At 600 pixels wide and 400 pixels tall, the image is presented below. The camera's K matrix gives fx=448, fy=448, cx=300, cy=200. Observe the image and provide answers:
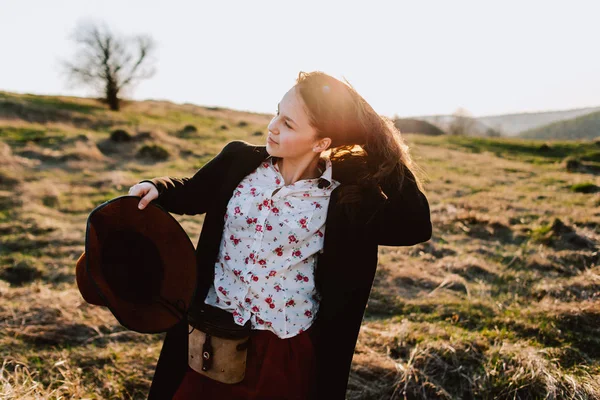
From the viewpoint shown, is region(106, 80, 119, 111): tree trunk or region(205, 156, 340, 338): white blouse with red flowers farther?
region(106, 80, 119, 111): tree trunk

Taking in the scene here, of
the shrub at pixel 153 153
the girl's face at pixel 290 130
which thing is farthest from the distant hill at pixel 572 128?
the girl's face at pixel 290 130

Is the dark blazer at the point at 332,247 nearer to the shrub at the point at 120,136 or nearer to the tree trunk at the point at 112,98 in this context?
the shrub at the point at 120,136

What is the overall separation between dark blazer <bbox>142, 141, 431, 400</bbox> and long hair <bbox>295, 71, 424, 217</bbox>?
0.22 feet

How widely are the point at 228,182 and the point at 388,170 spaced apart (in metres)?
0.82

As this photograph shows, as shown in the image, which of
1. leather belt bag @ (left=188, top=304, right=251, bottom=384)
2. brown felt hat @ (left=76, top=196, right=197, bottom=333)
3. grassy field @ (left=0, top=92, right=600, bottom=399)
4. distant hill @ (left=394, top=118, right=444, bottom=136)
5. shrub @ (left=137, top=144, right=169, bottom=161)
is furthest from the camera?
distant hill @ (left=394, top=118, right=444, bottom=136)

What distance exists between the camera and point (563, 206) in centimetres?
860

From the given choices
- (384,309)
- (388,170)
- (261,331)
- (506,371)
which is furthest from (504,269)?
(261,331)

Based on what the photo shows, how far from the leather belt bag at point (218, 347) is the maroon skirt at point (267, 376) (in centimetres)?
7

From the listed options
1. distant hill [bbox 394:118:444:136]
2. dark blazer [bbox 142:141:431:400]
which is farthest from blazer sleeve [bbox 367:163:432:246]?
distant hill [bbox 394:118:444:136]

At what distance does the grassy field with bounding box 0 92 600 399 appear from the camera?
3.13m

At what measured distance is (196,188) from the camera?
2.32 m

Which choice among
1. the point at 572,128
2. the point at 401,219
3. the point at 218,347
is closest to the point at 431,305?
the point at 401,219

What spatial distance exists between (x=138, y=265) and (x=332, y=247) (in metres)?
0.91

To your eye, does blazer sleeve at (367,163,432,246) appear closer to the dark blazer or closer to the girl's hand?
the dark blazer
